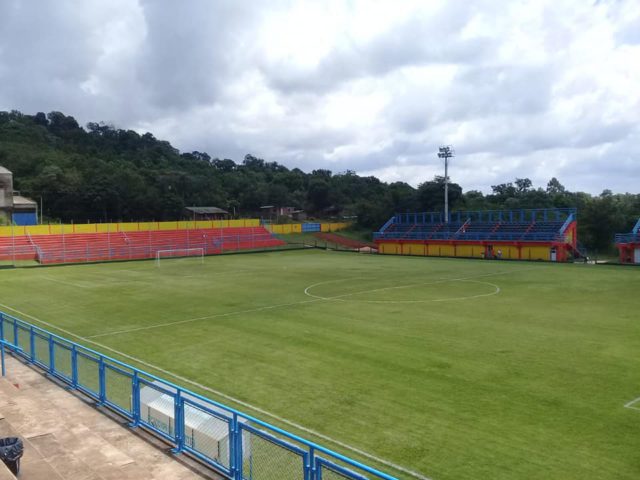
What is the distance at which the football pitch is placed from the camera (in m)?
10.2

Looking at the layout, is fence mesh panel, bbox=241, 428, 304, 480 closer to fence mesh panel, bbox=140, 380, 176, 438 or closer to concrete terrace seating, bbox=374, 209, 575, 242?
fence mesh panel, bbox=140, 380, 176, 438

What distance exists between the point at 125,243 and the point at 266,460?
197 feet

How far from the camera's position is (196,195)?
107 m

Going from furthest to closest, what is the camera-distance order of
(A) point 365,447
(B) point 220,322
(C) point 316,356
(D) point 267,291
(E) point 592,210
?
1. (E) point 592,210
2. (D) point 267,291
3. (B) point 220,322
4. (C) point 316,356
5. (A) point 365,447

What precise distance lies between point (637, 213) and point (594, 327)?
54968 millimetres

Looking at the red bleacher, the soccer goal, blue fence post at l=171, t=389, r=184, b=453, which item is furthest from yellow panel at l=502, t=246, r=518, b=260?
blue fence post at l=171, t=389, r=184, b=453

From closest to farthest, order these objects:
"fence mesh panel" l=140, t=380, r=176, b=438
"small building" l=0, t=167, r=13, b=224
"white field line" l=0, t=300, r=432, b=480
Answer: "white field line" l=0, t=300, r=432, b=480, "fence mesh panel" l=140, t=380, r=176, b=438, "small building" l=0, t=167, r=13, b=224

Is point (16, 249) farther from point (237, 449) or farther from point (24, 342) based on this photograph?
point (237, 449)

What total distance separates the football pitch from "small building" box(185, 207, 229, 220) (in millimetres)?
65425

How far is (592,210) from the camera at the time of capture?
63.6m

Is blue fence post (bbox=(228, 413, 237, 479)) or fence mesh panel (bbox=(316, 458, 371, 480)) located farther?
blue fence post (bbox=(228, 413, 237, 479))

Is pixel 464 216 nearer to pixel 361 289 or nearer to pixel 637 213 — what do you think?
pixel 637 213

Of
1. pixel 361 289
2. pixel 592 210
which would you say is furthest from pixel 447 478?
pixel 592 210

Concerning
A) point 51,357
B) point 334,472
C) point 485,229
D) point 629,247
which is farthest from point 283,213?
point 334,472
